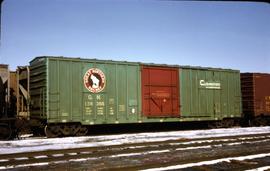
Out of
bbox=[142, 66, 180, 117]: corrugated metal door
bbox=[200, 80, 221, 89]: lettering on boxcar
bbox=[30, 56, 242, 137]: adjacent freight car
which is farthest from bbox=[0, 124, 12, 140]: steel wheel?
bbox=[200, 80, 221, 89]: lettering on boxcar

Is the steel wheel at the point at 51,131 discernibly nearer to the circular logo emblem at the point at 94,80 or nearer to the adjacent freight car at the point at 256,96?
the circular logo emblem at the point at 94,80

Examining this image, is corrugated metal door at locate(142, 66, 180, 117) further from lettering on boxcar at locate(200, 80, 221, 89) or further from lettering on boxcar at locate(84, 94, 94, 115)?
lettering on boxcar at locate(84, 94, 94, 115)

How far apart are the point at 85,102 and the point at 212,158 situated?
26.8 feet

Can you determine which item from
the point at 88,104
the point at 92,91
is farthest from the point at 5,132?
the point at 92,91

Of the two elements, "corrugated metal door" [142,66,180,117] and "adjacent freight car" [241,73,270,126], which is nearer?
"corrugated metal door" [142,66,180,117]

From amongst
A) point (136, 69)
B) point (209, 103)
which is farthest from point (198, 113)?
point (136, 69)

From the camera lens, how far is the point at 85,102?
15.2 m

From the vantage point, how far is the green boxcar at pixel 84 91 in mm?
14578

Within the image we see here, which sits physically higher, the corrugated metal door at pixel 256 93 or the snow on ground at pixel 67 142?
the corrugated metal door at pixel 256 93

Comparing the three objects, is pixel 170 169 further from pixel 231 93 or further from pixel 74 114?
pixel 231 93

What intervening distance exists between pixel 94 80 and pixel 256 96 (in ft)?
38.8

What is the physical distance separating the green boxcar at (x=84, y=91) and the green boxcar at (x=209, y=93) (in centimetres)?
327

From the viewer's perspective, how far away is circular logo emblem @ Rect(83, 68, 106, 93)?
15.5m

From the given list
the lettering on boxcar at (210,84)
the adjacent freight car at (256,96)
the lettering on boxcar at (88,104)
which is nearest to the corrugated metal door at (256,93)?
the adjacent freight car at (256,96)
